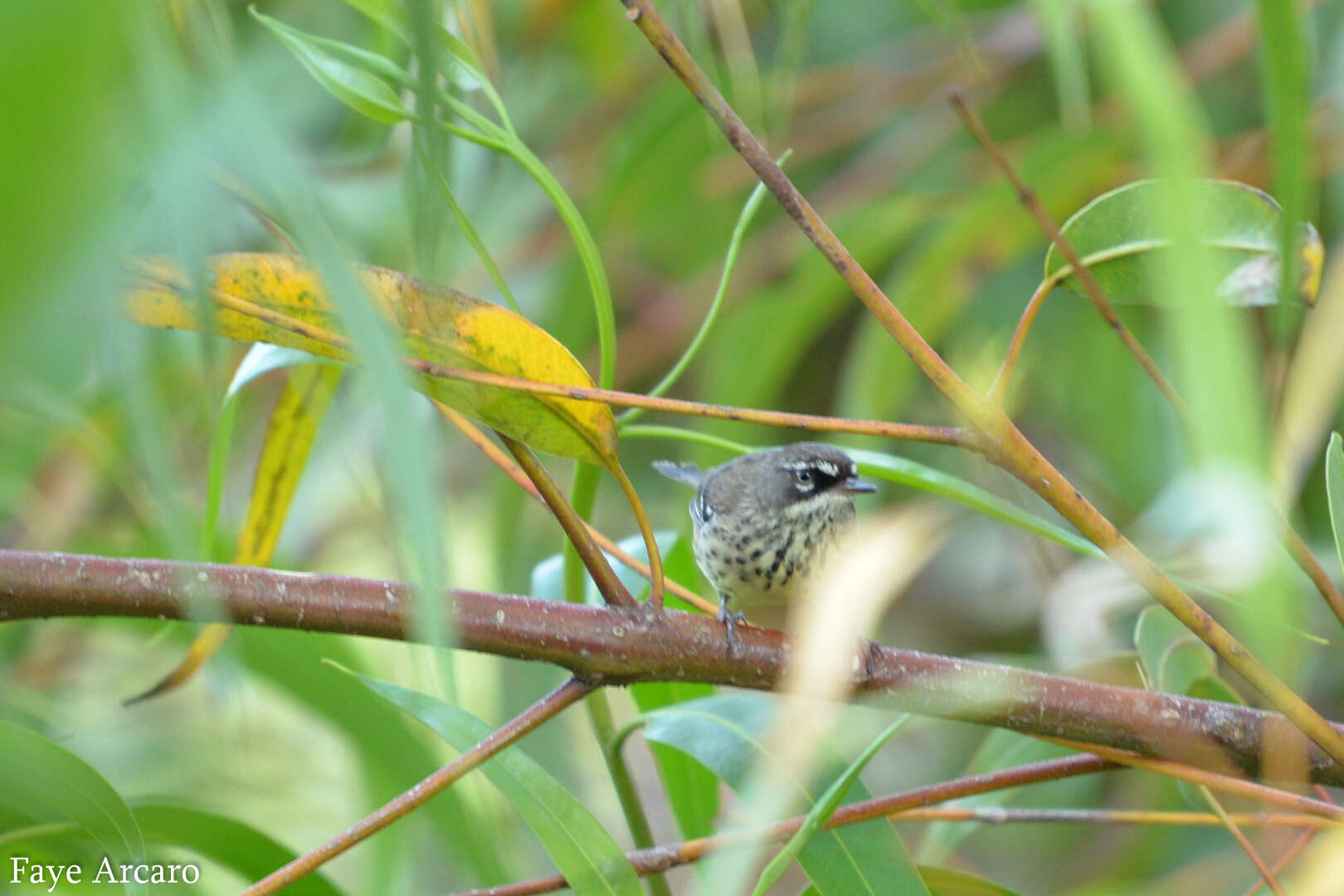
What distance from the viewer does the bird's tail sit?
281 cm

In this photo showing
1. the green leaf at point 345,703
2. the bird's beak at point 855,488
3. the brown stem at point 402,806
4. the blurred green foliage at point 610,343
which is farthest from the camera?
the bird's beak at point 855,488

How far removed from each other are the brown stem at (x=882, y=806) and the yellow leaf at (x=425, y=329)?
466mm

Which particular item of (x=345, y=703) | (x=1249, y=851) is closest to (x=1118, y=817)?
(x=1249, y=851)

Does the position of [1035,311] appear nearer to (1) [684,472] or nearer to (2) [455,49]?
(2) [455,49]

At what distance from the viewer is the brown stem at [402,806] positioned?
108cm

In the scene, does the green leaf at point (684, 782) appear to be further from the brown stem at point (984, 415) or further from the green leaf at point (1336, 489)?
the green leaf at point (1336, 489)

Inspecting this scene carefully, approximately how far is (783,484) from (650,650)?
1.19 m

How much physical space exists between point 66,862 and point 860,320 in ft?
10.1

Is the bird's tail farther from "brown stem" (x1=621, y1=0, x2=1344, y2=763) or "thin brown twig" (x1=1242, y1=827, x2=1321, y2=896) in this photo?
"brown stem" (x1=621, y1=0, x2=1344, y2=763)

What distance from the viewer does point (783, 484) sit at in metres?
2.39

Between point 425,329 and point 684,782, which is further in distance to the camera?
point 684,782

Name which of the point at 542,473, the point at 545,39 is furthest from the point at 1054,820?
the point at 545,39

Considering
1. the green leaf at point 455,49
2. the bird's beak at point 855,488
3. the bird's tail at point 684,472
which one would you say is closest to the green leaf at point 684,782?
the bird's beak at point 855,488

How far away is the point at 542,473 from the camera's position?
1113 mm
